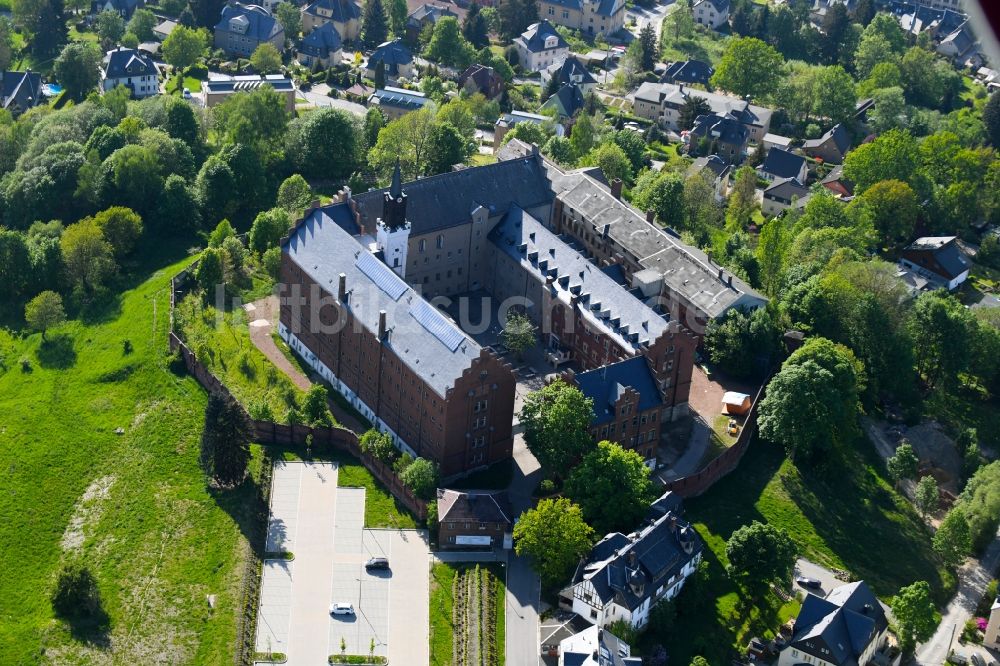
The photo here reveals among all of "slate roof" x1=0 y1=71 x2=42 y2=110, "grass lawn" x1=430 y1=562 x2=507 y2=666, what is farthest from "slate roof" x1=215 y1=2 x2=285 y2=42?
"grass lawn" x1=430 y1=562 x2=507 y2=666

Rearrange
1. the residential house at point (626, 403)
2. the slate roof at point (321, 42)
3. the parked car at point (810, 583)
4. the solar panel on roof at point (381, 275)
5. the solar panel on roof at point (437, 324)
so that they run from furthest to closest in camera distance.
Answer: the slate roof at point (321, 42), the solar panel on roof at point (381, 275), the residential house at point (626, 403), the solar panel on roof at point (437, 324), the parked car at point (810, 583)

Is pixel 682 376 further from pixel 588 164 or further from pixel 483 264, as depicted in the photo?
pixel 588 164

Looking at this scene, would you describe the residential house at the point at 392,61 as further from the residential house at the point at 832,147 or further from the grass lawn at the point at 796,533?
the grass lawn at the point at 796,533

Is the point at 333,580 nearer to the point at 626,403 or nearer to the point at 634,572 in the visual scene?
the point at 634,572

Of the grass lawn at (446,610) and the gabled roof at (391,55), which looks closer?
the grass lawn at (446,610)

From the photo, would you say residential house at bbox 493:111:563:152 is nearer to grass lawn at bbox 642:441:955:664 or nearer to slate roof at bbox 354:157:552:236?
slate roof at bbox 354:157:552:236

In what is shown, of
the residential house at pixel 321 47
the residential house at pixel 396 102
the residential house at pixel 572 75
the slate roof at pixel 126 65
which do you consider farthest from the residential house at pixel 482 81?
the slate roof at pixel 126 65

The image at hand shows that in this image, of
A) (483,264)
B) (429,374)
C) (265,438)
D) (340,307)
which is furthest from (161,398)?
(483,264)
